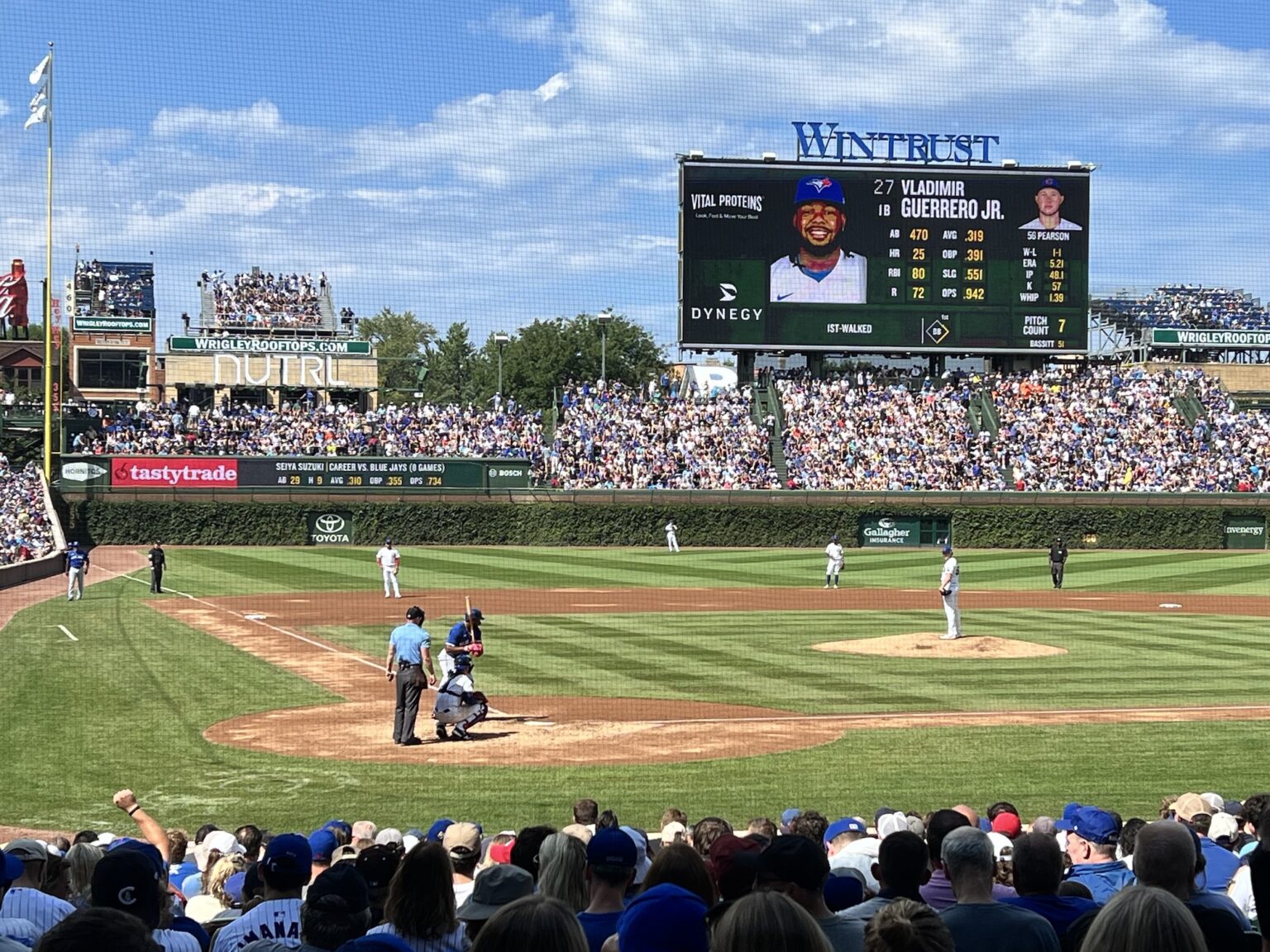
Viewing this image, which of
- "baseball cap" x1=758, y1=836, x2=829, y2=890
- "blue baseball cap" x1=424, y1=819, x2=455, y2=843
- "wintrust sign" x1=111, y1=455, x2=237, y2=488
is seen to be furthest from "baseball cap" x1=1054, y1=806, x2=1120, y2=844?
"wintrust sign" x1=111, y1=455, x2=237, y2=488

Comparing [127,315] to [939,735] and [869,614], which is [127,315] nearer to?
[869,614]

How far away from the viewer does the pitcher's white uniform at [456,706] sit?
17.4 meters

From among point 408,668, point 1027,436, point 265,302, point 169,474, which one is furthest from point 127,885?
point 265,302

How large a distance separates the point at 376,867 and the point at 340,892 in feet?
3.73

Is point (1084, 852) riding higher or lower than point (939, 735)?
higher

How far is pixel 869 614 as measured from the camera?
33.6 metres

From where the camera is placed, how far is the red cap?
9.09m

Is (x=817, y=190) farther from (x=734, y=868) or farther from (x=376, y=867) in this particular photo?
(x=734, y=868)

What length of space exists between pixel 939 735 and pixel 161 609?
20.9 meters

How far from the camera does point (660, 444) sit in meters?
59.5

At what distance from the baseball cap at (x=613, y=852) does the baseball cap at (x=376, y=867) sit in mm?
1075

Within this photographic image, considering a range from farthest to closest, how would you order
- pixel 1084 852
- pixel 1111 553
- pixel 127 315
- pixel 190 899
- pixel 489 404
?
1. pixel 489 404
2. pixel 127 315
3. pixel 1111 553
4. pixel 1084 852
5. pixel 190 899

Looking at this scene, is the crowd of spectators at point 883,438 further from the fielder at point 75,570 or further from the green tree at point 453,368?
the green tree at point 453,368

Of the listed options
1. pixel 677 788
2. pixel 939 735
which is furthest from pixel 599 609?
pixel 677 788
